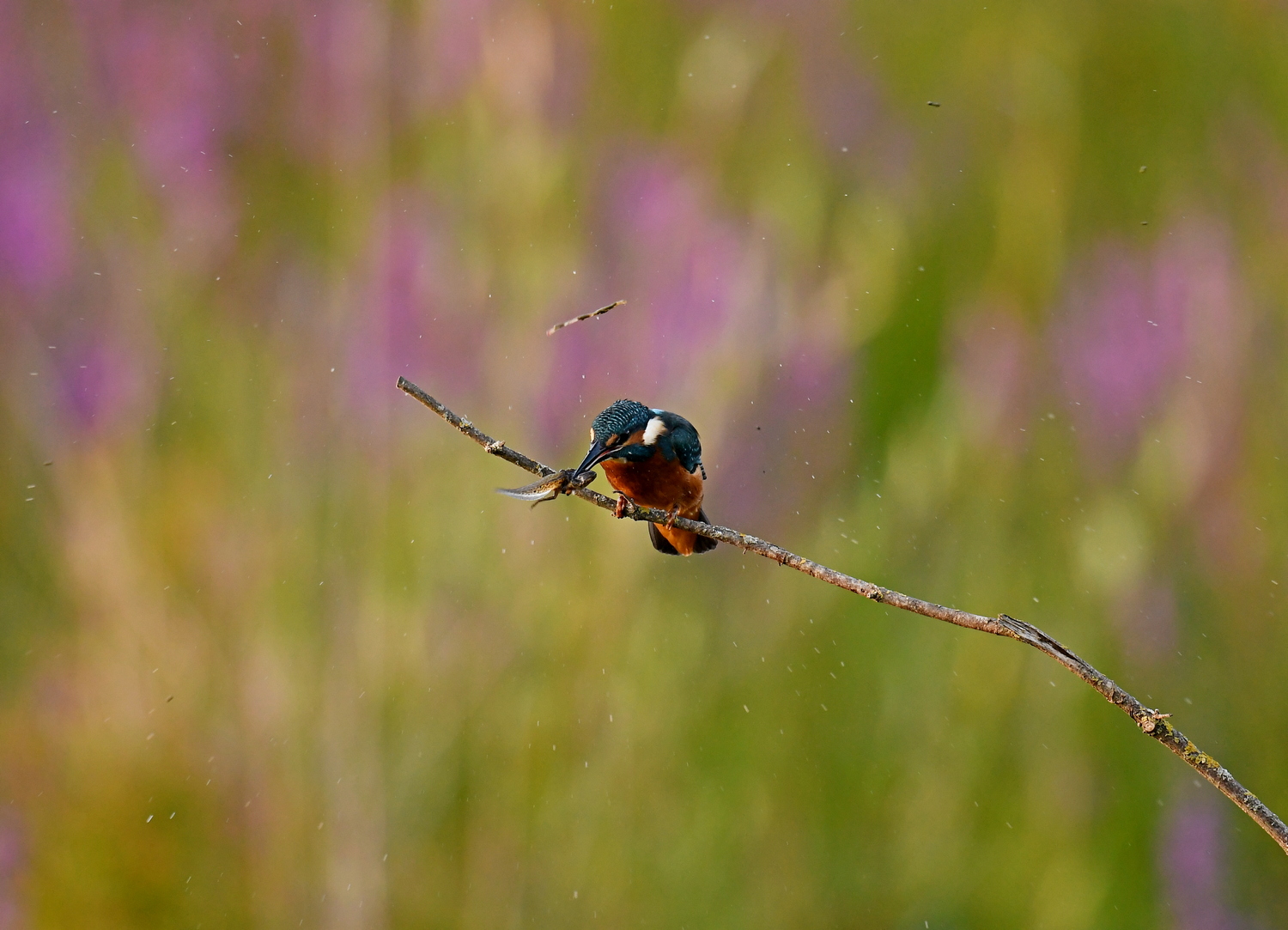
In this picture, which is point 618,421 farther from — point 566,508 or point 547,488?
point 566,508

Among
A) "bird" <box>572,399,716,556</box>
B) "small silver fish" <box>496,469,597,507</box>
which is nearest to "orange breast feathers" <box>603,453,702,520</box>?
"bird" <box>572,399,716,556</box>

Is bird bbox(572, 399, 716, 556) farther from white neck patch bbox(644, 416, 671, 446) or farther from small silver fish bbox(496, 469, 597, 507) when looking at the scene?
small silver fish bbox(496, 469, 597, 507)

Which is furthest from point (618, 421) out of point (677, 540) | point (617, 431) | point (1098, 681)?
point (1098, 681)

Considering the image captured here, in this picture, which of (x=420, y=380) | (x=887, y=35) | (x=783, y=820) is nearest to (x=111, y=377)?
(x=420, y=380)

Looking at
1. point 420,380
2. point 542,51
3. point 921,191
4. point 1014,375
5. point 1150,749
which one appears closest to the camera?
point 542,51

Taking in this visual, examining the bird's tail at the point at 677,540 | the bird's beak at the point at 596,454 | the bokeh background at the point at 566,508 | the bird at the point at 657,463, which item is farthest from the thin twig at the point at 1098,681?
the bokeh background at the point at 566,508

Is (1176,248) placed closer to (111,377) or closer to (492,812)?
(492,812)

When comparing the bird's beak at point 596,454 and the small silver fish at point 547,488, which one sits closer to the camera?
the small silver fish at point 547,488

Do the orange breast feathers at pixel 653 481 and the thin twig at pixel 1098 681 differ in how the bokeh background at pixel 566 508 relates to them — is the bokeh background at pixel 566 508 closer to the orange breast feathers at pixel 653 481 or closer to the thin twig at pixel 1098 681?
the orange breast feathers at pixel 653 481
